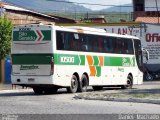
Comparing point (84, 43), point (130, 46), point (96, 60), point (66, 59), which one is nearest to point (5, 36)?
point (130, 46)

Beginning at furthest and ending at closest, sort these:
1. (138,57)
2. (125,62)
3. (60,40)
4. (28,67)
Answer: (138,57)
(125,62)
(60,40)
(28,67)

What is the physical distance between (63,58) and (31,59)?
1.58 meters

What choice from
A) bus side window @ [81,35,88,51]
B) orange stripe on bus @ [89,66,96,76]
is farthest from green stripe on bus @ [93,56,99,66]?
bus side window @ [81,35,88,51]

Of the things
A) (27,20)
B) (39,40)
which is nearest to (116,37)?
(39,40)

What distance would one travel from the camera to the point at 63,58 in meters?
27.1

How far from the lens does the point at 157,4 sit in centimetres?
6988

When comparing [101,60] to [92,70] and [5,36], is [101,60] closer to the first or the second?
[92,70]

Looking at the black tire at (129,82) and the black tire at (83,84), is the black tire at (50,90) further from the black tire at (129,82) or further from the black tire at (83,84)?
the black tire at (129,82)

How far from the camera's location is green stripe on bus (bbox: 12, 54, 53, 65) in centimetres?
2628

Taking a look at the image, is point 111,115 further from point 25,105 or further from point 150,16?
point 150,16

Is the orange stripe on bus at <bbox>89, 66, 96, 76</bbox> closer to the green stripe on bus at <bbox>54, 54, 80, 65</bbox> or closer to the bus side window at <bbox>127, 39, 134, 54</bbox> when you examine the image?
the green stripe on bus at <bbox>54, 54, 80, 65</bbox>

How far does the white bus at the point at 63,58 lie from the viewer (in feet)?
86.4

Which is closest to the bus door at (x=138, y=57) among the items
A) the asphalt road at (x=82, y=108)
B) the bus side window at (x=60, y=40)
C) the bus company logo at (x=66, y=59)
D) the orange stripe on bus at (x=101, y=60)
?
the orange stripe on bus at (x=101, y=60)

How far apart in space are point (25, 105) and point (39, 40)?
7.05 metres
